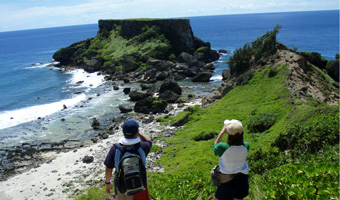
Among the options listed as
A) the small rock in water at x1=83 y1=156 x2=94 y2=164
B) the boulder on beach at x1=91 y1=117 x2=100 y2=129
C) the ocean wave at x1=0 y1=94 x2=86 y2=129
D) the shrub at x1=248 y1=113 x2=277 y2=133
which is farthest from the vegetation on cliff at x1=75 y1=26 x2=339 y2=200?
the ocean wave at x1=0 y1=94 x2=86 y2=129

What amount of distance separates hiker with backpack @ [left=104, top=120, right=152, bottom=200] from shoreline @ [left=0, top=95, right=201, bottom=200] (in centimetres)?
1298

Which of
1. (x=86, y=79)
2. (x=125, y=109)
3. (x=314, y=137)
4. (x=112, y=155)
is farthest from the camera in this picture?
(x=86, y=79)

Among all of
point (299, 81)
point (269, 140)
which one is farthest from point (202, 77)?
point (269, 140)

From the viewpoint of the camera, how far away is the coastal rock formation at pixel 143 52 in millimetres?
69875

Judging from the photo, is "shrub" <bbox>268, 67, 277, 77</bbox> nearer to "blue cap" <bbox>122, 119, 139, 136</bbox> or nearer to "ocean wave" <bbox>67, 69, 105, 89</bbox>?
"blue cap" <bbox>122, 119, 139, 136</bbox>

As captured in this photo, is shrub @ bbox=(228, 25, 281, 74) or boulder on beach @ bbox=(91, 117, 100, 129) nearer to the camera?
boulder on beach @ bbox=(91, 117, 100, 129)

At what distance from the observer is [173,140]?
25344mm

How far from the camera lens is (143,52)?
82.6 m

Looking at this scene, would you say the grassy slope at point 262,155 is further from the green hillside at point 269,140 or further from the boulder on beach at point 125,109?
the boulder on beach at point 125,109

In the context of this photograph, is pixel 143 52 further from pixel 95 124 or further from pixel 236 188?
pixel 236 188

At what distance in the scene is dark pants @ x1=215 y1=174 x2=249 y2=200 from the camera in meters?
5.97

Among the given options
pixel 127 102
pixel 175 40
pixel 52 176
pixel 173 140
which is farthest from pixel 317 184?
pixel 175 40

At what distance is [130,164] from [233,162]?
2.20 meters

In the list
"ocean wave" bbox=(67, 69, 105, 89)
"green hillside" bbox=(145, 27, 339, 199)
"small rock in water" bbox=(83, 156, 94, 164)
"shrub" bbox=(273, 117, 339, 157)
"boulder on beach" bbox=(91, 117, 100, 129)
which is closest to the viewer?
"green hillside" bbox=(145, 27, 339, 199)
